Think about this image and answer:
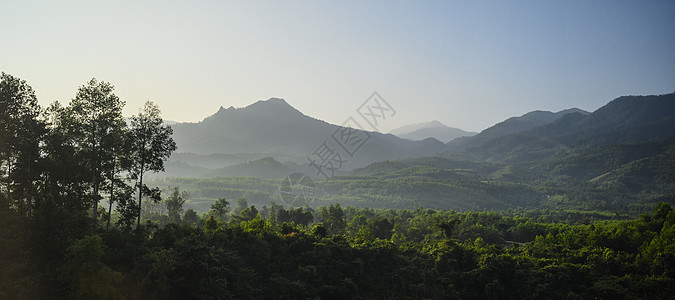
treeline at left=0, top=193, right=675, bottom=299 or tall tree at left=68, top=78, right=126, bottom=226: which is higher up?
tall tree at left=68, top=78, right=126, bottom=226

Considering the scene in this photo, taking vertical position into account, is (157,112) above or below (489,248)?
above

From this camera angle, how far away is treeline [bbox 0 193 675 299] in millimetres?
18812

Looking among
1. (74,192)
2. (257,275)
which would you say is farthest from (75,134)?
(257,275)

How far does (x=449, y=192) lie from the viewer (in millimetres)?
157625

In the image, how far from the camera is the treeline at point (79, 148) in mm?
24781

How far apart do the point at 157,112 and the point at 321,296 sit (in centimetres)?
1860

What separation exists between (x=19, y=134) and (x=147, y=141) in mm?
8516

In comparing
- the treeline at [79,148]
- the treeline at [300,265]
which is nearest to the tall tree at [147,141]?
the treeline at [79,148]

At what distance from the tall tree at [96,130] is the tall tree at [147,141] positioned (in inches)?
40.4

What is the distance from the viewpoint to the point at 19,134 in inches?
990

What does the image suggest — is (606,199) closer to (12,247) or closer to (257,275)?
(257,275)

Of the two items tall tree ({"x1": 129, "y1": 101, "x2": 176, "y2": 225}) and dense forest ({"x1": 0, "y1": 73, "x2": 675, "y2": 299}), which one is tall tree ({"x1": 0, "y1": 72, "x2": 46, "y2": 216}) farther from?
tall tree ({"x1": 129, "y1": 101, "x2": 176, "y2": 225})

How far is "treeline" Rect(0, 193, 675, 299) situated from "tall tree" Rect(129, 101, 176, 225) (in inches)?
183

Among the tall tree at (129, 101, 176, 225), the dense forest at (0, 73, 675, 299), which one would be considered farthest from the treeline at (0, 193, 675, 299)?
the tall tree at (129, 101, 176, 225)
